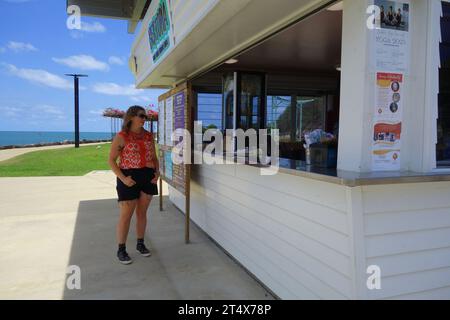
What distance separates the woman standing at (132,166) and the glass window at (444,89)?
100 inches

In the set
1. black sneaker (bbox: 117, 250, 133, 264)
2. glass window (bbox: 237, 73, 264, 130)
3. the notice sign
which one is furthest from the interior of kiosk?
black sneaker (bbox: 117, 250, 133, 264)

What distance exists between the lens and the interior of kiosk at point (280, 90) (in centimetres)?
472

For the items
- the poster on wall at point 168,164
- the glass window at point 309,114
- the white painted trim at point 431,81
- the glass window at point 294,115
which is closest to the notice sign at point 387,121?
the white painted trim at point 431,81

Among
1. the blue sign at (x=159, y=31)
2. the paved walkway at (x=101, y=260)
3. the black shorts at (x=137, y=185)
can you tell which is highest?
the blue sign at (x=159, y=31)

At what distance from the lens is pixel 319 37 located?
3.91 m

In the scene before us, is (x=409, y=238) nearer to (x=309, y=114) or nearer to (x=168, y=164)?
(x=168, y=164)

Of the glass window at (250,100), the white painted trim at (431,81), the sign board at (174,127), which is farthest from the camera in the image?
the glass window at (250,100)

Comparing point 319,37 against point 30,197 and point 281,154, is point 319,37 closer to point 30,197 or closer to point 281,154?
point 281,154

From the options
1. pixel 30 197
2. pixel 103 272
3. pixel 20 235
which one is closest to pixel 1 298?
pixel 103 272

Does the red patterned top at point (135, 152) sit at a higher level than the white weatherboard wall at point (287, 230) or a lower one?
higher

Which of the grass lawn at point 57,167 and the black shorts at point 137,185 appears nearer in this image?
the black shorts at point 137,185

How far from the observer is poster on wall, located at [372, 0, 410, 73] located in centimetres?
196

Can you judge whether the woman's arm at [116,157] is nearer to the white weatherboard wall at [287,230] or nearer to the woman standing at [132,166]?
the woman standing at [132,166]
